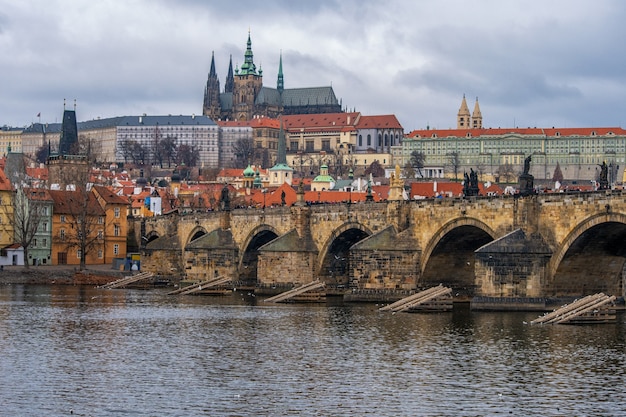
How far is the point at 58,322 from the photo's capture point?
182 ft

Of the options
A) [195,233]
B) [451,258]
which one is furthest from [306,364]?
[195,233]

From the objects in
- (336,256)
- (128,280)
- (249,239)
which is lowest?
(128,280)

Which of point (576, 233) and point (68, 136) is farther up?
point (68, 136)

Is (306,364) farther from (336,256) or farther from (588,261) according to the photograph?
(336,256)

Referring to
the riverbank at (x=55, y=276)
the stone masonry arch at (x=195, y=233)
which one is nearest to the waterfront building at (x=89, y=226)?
the riverbank at (x=55, y=276)

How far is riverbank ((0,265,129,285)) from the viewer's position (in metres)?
85.0

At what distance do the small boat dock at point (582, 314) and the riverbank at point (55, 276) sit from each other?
40611mm

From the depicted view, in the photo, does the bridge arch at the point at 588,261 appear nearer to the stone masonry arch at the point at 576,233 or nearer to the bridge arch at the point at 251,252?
the stone masonry arch at the point at 576,233

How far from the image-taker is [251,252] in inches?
3359

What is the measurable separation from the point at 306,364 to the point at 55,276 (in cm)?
4799

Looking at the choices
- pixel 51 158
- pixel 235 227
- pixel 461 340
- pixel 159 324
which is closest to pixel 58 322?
pixel 159 324

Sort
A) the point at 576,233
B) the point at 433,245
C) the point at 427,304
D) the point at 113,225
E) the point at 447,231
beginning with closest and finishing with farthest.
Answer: the point at 576,233, the point at 427,304, the point at 447,231, the point at 433,245, the point at 113,225

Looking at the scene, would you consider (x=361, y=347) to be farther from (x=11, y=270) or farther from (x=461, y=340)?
(x=11, y=270)

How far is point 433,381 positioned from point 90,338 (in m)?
16.1
